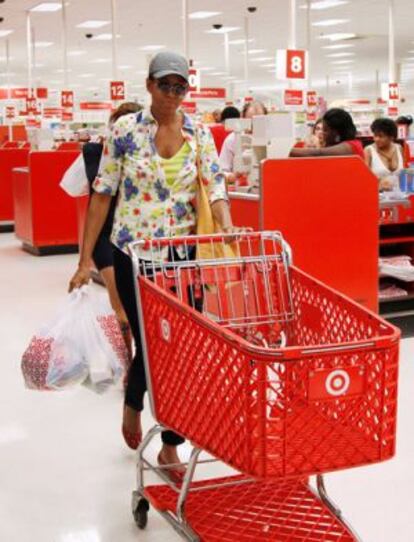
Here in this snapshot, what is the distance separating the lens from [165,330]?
8.85 feet

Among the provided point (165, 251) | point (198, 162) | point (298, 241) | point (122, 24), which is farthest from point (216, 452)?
point (122, 24)

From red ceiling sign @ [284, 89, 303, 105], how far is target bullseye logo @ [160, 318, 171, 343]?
623 centimetres

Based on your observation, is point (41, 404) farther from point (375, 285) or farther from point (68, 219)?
point (68, 219)

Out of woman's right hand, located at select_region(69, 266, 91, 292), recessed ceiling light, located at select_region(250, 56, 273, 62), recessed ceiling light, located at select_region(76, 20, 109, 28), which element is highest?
recessed ceiling light, located at select_region(76, 20, 109, 28)

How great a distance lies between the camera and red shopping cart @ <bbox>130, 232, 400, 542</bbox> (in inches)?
91.5

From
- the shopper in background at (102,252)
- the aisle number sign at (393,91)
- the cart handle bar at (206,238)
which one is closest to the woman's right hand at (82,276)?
the cart handle bar at (206,238)

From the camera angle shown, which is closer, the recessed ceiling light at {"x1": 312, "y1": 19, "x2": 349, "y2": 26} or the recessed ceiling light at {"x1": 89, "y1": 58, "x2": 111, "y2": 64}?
the recessed ceiling light at {"x1": 312, "y1": 19, "x2": 349, "y2": 26}

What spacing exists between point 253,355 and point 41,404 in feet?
8.98

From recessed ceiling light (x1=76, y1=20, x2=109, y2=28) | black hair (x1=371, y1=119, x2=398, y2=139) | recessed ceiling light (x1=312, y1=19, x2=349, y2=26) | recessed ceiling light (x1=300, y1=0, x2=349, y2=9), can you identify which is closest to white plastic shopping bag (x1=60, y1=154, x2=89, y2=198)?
black hair (x1=371, y1=119, x2=398, y2=139)

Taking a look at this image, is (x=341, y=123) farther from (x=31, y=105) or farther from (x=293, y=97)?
(x=31, y=105)

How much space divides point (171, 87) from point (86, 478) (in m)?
1.62

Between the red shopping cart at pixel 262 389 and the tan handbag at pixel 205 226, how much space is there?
59 millimetres

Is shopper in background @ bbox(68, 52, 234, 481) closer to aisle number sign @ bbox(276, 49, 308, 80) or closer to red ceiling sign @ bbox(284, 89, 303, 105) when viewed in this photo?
red ceiling sign @ bbox(284, 89, 303, 105)

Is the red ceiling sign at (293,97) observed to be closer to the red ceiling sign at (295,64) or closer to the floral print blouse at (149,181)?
the red ceiling sign at (295,64)
